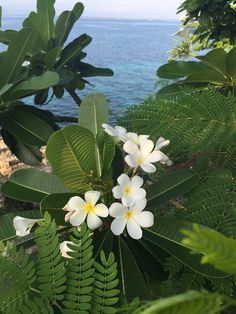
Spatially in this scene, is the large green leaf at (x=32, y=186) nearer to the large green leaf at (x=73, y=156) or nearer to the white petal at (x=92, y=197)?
the large green leaf at (x=73, y=156)

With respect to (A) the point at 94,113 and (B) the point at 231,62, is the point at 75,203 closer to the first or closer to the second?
(A) the point at 94,113

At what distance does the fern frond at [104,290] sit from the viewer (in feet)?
2.01

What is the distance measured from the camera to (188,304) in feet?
0.82

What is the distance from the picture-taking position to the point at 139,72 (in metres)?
5.45

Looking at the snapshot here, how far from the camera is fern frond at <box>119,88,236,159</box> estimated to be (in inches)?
38.5

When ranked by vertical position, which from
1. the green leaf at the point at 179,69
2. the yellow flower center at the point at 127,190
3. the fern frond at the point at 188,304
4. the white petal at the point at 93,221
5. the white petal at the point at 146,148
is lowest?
the white petal at the point at 93,221

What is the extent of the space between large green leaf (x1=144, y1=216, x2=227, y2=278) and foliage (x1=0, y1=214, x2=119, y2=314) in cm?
19

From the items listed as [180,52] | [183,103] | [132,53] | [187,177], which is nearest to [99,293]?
[187,177]

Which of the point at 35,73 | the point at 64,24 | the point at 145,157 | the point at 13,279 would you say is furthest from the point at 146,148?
the point at 64,24

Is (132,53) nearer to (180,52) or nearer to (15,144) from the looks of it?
(180,52)

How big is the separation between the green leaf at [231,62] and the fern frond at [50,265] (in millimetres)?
842

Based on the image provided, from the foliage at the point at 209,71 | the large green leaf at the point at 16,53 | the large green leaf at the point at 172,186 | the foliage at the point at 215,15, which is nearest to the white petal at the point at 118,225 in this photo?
the large green leaf at the point at 172,186

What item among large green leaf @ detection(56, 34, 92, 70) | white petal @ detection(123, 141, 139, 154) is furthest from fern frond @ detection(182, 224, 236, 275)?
large green leaf @ detection(56, 34, 92, 70)

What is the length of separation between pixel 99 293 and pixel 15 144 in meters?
1.00
